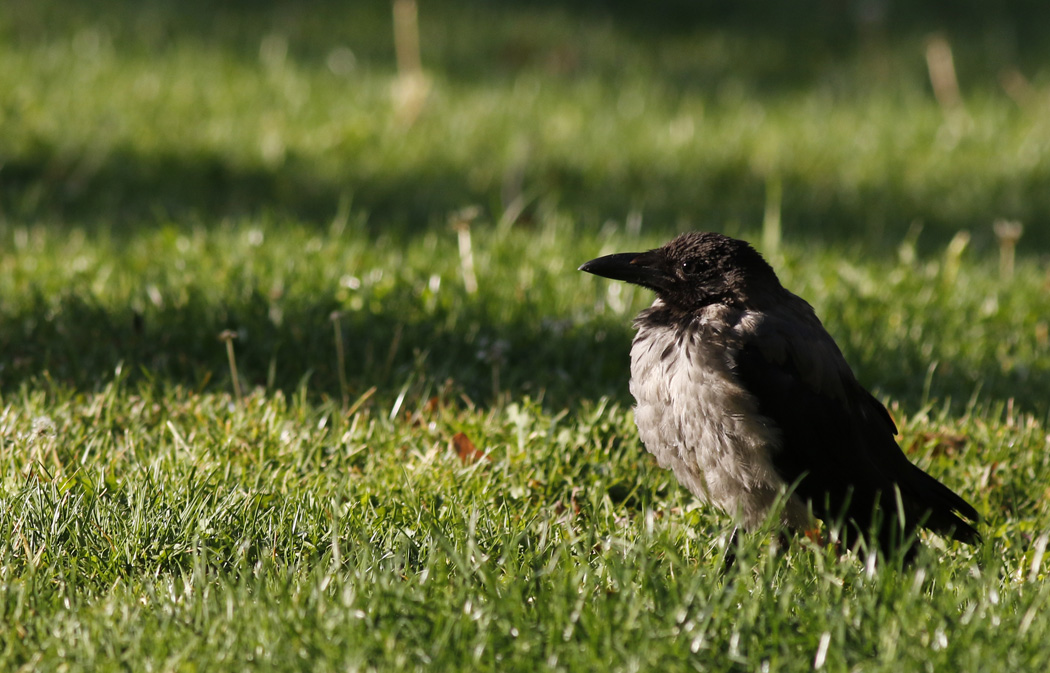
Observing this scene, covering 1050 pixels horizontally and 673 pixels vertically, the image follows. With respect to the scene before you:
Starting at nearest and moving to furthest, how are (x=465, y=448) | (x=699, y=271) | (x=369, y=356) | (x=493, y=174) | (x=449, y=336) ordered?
→ (x=699, y=271) < (x=465, y=448) < (x=369, y=356) < (x=449, y=336) < (x=493, y=174)

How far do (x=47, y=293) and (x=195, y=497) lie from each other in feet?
6.51

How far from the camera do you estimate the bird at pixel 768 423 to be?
304 cm

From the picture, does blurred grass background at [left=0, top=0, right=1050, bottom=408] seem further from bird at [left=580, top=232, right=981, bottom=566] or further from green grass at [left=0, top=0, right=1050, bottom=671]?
bird at [left=580, top=232, right=981, bottom=566]

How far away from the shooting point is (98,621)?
2.39 m

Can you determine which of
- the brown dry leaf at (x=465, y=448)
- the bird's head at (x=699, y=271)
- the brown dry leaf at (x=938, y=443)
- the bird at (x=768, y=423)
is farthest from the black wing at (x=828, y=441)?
the brown dry leaf at (x=465, y=448)

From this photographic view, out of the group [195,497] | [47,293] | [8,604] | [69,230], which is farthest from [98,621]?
[69,230]

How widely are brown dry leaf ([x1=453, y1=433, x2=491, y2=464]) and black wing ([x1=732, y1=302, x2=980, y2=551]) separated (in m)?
0.87

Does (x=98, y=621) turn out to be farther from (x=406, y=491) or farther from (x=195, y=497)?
(x=406, y=491)

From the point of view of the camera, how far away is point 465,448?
11.5 feet

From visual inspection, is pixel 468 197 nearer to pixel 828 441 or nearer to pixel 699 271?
pixel 699 271

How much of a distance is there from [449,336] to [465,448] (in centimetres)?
95

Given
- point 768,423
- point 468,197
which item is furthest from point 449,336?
point 468,197

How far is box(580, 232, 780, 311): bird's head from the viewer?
3287 millimetres

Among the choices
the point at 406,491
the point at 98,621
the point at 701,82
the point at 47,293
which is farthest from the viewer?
the point at 701,82
